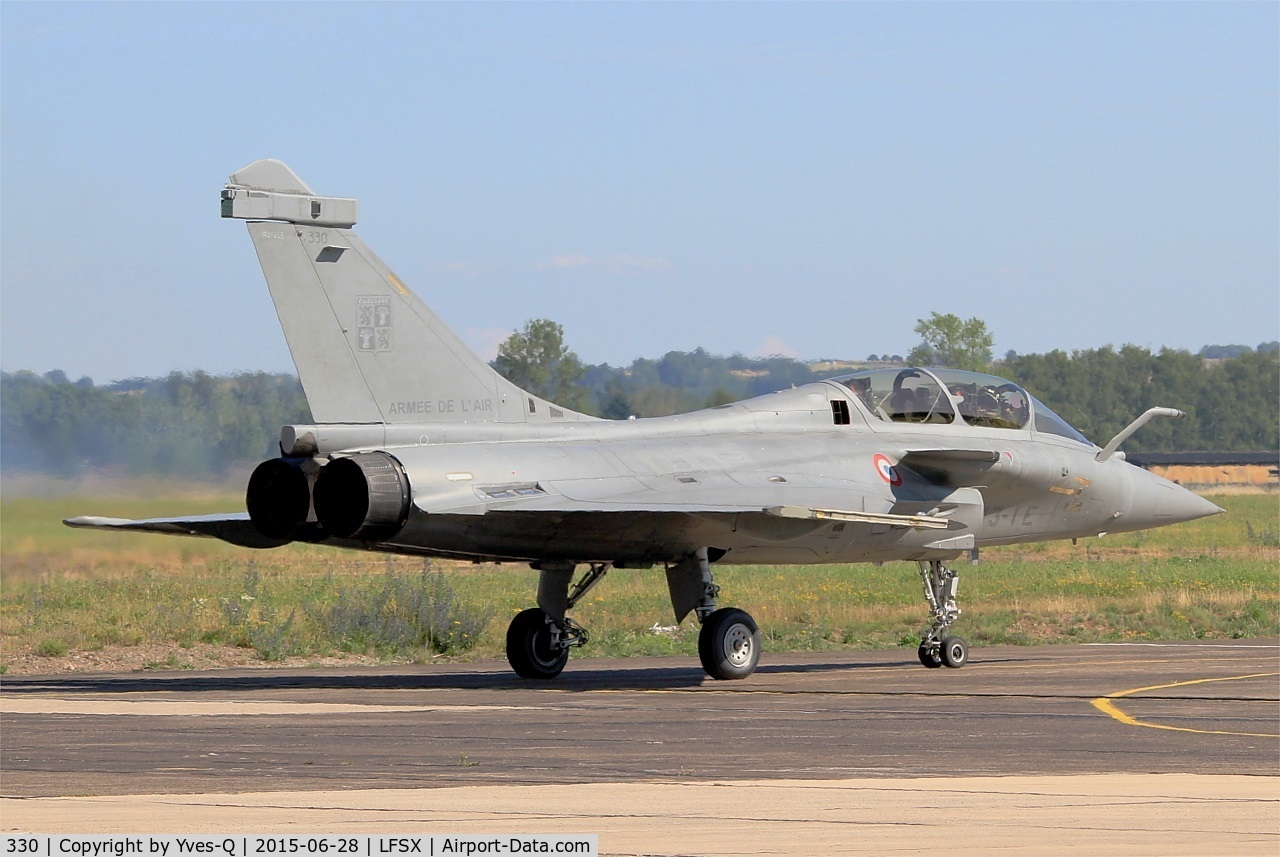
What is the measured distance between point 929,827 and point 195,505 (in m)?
14.4

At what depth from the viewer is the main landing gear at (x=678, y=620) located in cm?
1686

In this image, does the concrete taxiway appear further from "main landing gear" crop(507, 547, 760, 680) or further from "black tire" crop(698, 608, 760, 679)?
"main landing gear" crop(507, 547, 760, 680)

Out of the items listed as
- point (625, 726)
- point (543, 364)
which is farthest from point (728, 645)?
point (543, 364)

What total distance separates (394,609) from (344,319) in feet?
25.7

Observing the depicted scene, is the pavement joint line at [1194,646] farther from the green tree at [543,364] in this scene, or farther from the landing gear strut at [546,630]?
the green tree at [543,364]

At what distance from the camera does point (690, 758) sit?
11.0 meters

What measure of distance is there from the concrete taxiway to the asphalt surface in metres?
0.05

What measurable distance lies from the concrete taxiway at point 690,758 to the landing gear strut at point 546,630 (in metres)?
0.40

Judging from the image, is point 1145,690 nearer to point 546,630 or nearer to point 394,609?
point 546,630

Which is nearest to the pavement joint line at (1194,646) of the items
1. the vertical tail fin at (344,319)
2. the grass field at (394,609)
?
the grass field at (394,609)

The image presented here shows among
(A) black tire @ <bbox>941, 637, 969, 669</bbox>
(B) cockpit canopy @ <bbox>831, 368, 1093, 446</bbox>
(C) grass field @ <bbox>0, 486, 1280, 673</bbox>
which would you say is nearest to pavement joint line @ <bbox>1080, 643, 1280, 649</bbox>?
(C) grass field @ <bbox>0, 486, 1280, 673</bbox>

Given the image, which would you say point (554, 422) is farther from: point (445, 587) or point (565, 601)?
point (445, 587)

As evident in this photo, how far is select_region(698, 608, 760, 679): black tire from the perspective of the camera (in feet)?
55.2

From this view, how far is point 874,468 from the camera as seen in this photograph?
712 inches
